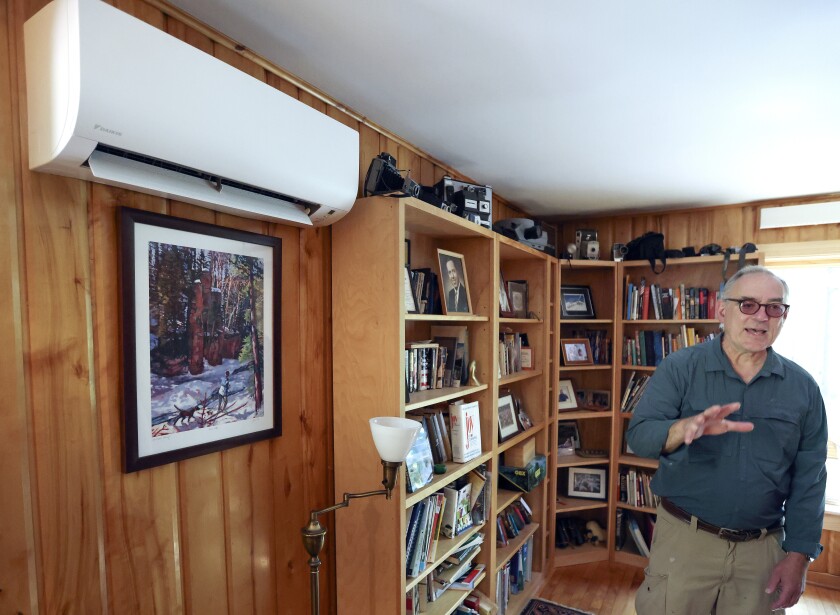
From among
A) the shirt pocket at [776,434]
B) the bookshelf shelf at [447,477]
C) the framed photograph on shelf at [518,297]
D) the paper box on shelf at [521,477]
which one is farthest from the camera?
the framed photograph on shelf at [518,297]

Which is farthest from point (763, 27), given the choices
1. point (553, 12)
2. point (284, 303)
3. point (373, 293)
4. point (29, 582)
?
point (29, 582)

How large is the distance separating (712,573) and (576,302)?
2146 millimetres

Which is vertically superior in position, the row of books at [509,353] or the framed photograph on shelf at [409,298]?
the framed photograph on shelf at [409,298]

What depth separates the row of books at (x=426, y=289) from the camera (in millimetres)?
2014

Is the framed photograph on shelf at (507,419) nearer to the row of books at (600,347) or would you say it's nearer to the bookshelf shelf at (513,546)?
the bookshelf shelf at (513,546)

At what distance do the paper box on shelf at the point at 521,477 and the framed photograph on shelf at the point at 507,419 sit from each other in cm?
21

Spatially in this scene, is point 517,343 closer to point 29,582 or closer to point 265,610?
point 265,610

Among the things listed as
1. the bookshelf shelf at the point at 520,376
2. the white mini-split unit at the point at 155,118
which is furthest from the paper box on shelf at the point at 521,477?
the white mini-split unit at the point at 155,118

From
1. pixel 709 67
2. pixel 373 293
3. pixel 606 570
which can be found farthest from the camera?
pixel 606 570

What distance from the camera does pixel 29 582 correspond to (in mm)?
1004

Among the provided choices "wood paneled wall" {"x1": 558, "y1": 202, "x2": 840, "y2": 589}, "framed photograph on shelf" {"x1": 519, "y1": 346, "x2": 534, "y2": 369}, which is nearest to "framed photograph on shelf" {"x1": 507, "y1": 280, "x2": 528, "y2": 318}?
"framed photograph on shelf" {"x1": 519, "y1": 346, "x2": 534, "y2": 369}

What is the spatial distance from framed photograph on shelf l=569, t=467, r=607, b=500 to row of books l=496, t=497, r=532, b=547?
57 cm

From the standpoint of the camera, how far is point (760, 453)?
1.62 meters

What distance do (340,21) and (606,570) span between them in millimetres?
3659
